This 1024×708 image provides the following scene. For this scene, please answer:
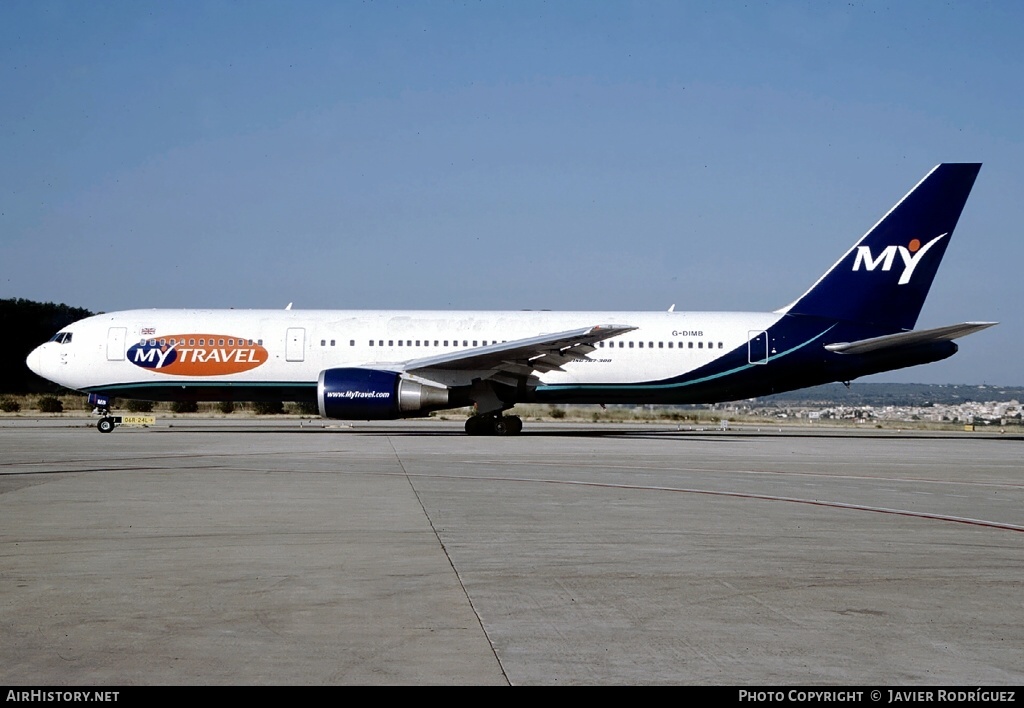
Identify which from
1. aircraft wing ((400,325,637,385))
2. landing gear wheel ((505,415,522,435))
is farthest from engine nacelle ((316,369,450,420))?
landing gear wheel ((505,415,522,435))

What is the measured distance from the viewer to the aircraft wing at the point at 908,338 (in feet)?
86.5

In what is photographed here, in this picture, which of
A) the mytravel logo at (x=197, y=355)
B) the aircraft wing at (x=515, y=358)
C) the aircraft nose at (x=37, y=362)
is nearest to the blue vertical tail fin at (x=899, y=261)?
the aircraft wing at (x=515, y=358)

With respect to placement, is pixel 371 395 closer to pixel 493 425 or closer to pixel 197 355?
pixel 493 425

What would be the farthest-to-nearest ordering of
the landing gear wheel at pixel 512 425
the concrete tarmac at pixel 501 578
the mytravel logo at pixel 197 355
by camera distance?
1. the landing gear wheel at pixel 512 425
2. the mytravel logo at pixel 197 355
3. the concrete tarmac at pixel 501 578

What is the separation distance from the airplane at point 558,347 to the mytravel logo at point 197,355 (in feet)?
0.11

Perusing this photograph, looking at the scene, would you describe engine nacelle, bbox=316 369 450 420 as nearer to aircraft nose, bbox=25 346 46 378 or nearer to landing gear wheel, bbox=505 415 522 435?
landing gear wheel, bbox=505 415 522 435

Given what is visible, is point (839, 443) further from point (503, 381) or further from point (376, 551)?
point (376, 551)

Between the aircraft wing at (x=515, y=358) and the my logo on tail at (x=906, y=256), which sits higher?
the my logo on tail at (x=906, y=256)

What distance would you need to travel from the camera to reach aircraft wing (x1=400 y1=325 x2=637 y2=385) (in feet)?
85.4

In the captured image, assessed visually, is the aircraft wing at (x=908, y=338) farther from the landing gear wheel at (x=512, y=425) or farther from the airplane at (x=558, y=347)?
the landing gear wheel at (x=512, y=425)

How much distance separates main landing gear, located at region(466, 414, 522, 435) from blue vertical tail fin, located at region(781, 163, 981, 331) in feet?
31.3

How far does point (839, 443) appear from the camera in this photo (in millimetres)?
28500

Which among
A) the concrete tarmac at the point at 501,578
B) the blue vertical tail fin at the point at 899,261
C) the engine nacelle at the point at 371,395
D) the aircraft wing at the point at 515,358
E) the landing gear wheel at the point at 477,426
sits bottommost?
the concrete tarmac at the point at 501,578
